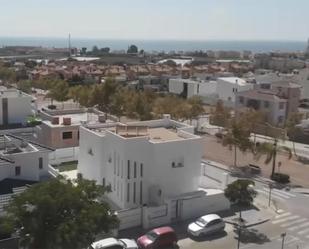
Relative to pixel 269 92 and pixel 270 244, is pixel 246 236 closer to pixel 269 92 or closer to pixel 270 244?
pixel 270 244

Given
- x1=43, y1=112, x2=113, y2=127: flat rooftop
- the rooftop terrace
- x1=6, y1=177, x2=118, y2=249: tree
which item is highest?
the rooftop terrace

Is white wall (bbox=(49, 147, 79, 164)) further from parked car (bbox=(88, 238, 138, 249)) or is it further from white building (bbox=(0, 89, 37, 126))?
parked car (bbox=(88, 238, 138, 249))

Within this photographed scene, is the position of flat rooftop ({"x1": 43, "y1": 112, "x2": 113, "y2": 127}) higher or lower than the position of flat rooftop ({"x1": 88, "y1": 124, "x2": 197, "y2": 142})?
lower

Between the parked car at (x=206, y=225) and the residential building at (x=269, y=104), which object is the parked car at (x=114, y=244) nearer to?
the parked car at (x=206, y=225)

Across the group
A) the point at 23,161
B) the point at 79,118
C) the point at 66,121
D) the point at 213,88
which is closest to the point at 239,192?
the point at 23,161

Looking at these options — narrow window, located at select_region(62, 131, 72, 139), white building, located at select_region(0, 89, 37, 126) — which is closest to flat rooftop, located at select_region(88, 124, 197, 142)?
narrow window, located at select_region(62, 131, 72, 139)

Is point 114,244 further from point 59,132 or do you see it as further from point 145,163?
point 59,132

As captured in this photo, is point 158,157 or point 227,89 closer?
point 158,157
